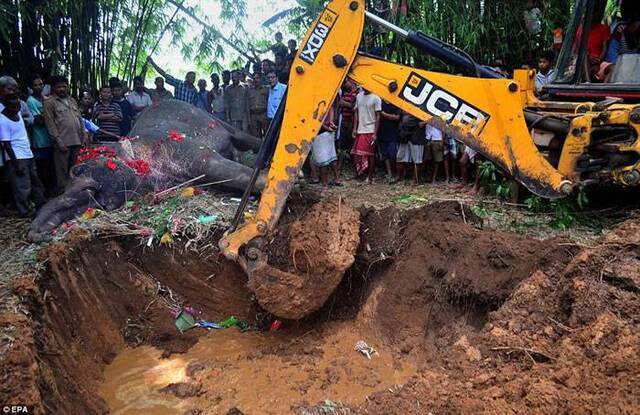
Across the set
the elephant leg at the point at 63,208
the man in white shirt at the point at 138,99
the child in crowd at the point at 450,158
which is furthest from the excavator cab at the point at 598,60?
the man in white shirt at the point at 138,99

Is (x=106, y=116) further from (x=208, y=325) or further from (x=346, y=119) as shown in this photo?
(x=208, y=325)

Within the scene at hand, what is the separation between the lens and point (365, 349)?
4.30m

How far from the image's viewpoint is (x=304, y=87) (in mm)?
4188

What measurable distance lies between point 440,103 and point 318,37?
114 cm

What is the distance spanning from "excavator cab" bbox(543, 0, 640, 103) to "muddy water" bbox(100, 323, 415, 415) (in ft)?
9.29

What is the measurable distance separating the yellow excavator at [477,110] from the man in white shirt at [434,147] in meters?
3.93

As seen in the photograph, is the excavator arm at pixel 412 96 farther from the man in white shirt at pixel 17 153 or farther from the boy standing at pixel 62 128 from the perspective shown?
the boy standing at pixel 62 128

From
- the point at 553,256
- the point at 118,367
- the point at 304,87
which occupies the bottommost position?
the point at 118,367

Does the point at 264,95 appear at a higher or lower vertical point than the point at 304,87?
lower

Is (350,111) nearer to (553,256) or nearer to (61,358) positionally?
(553,256)

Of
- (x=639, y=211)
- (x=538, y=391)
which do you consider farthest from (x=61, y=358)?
(x=639, y=211)

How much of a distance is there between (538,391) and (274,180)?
2.56m

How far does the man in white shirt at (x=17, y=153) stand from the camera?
646 centimetres

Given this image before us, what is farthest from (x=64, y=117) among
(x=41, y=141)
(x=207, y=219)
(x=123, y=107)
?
(x=207, y=219)
